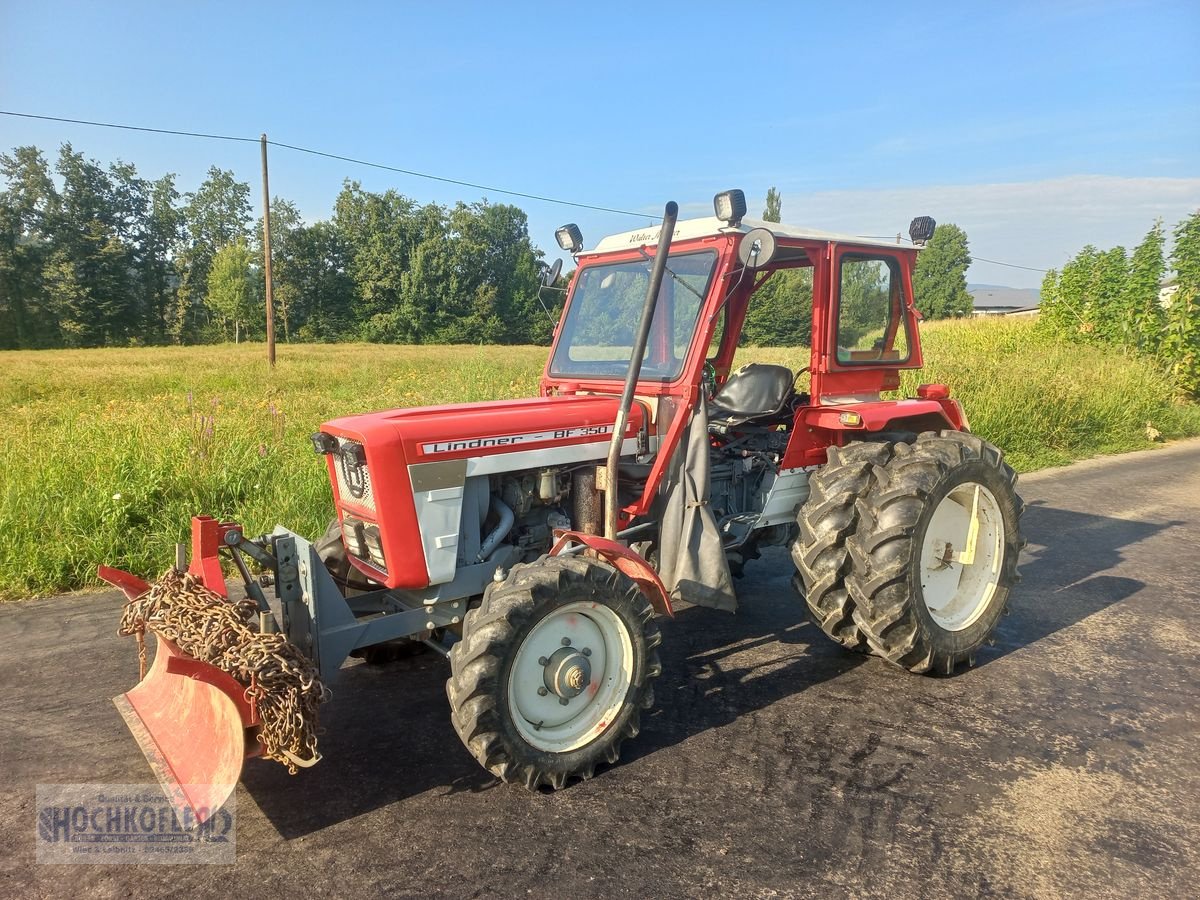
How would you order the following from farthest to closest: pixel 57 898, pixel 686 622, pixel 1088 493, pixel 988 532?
pixel 1088 493 → pixel 686 622 → pixel 988 532 → pixel 57 898

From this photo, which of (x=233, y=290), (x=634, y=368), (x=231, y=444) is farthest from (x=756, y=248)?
(x=233, y=290)

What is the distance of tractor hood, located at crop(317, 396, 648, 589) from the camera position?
3283 mm

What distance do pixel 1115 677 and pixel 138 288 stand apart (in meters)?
56.6

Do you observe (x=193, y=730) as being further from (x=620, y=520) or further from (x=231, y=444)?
(x=231, y=444)

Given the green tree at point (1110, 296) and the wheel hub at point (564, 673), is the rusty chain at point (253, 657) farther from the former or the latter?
the green tree at point (1110, 296)

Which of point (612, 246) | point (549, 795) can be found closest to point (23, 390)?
point (612, 246)

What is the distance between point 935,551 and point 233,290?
170 feet

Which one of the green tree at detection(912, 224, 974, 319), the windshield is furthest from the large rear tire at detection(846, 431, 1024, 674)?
the green tree at detection(912, 224, 974, 319)

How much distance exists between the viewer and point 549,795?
313 cm

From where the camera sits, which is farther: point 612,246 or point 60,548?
point 60,548

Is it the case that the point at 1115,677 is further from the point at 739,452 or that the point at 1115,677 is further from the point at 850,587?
the point at 739,452

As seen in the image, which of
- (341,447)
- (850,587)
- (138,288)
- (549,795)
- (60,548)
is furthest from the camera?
(138,288)

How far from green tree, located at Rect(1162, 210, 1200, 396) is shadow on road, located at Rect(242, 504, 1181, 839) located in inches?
465

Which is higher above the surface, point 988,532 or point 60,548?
point 988,532
